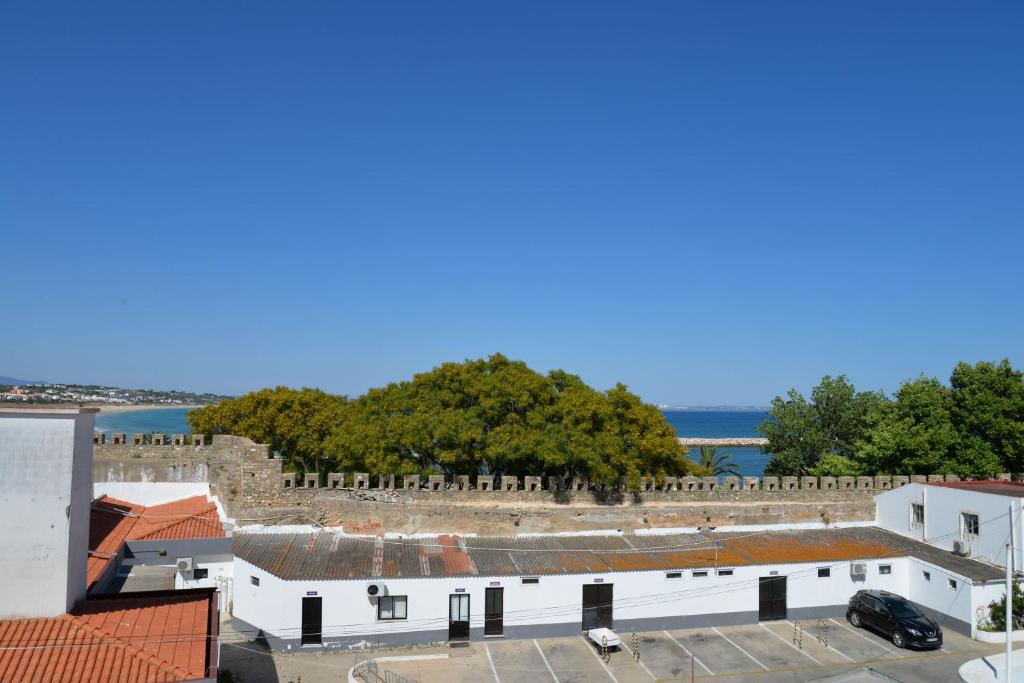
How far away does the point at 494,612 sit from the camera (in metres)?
21.0

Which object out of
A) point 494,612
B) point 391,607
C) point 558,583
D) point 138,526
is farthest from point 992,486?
point 138,526

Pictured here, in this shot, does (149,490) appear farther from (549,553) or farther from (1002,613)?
(1002,613)

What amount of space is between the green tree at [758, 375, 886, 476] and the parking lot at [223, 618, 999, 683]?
15.1m

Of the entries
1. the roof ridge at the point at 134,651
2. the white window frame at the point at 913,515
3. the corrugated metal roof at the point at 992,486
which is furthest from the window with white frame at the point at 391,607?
the corrugated metal roof at the point at 992,486

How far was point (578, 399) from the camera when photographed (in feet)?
84.7

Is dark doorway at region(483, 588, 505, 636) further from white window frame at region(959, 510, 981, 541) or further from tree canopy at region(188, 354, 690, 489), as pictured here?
white window frame at region(959, 510, 981, 541)

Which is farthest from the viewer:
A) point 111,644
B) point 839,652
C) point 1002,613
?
point 1002,613

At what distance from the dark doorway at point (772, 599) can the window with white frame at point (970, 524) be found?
6.71 metres

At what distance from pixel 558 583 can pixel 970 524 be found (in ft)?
47.5

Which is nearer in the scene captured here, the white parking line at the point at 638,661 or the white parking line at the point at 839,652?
the white parking line at the point at 638,661

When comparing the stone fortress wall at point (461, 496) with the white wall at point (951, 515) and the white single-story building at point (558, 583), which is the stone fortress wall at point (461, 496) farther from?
the white wall at point (951, 515)

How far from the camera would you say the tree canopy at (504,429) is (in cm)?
2484

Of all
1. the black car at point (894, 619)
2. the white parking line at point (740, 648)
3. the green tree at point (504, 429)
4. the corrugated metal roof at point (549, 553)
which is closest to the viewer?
the white parking line at point (740, 648)

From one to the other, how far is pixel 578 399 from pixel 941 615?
13.8 m
